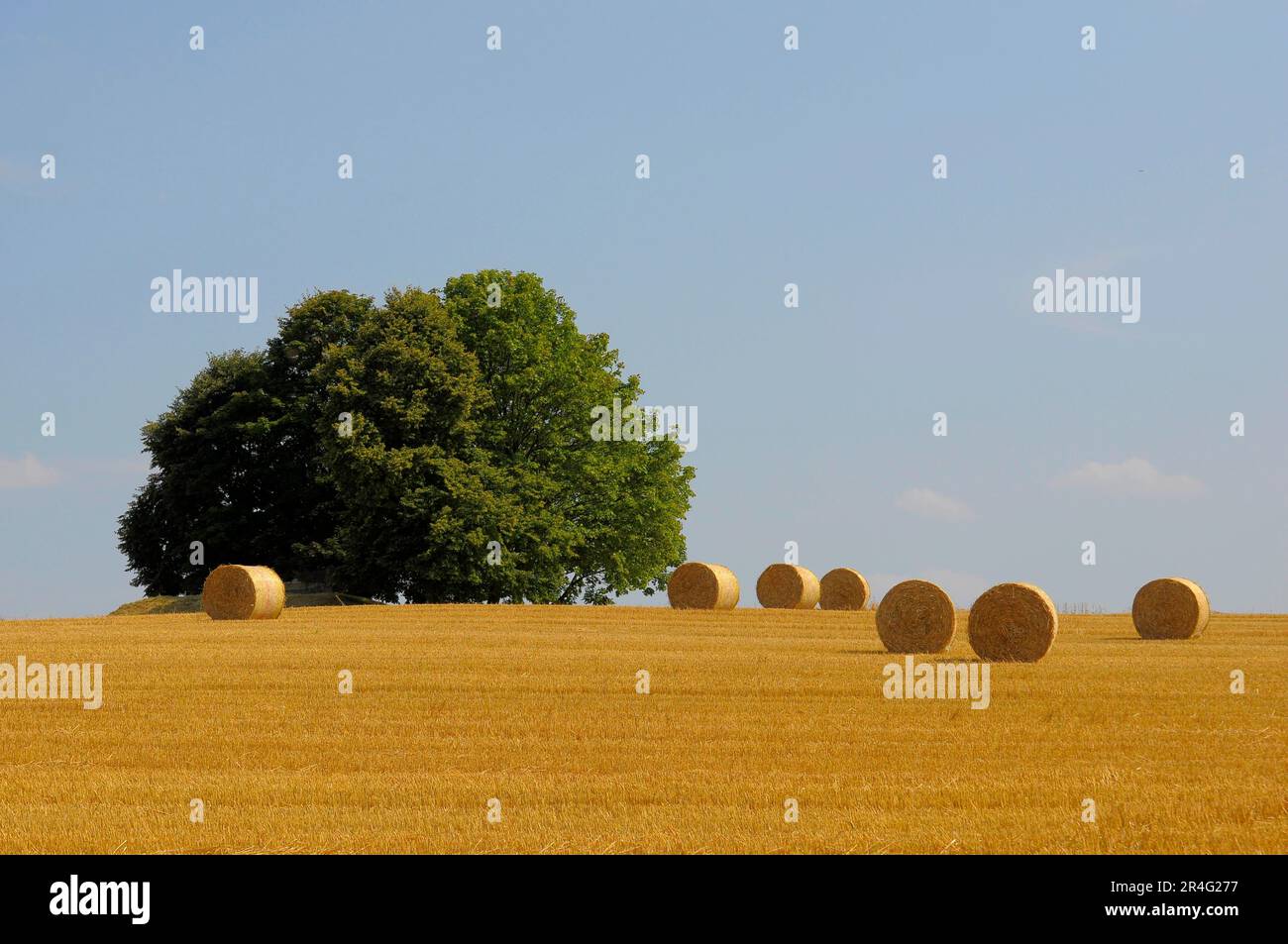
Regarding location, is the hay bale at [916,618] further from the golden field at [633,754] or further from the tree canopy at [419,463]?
the tree canopy at [419,463]

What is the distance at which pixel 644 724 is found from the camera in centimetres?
1802

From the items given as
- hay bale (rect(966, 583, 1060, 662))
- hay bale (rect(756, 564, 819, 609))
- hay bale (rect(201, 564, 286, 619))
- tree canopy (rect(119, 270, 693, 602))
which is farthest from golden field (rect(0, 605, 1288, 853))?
tree canopy (rect(119, 270, 693, 602))

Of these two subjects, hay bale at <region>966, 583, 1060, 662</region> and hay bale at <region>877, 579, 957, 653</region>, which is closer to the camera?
hay bale at <region>966, 583, 1060, 662</region>

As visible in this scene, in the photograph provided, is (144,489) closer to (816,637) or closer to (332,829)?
(816,637)

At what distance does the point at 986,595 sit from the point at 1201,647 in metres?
7.47

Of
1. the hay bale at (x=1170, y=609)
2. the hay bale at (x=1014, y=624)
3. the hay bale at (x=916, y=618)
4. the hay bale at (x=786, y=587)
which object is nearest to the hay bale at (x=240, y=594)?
the hay bale at (x=786, y=587)

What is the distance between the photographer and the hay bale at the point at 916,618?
28312 millimetres

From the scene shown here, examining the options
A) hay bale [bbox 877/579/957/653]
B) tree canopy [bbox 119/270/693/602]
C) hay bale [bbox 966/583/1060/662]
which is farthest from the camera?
tree canopy [bbox 119/270/693/602]

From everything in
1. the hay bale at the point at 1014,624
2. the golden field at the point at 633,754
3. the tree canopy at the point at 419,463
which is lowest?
the golden field at the point at 633,754

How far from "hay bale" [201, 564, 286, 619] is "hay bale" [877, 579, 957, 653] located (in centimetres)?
1859

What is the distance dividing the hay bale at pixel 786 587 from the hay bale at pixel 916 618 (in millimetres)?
17064

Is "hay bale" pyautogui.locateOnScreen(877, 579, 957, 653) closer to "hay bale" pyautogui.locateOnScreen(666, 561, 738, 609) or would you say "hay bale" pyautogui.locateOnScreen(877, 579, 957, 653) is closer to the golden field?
the golden field

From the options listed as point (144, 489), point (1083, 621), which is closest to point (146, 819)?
point (1083, 621)

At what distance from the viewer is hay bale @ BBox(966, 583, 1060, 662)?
26.5m
